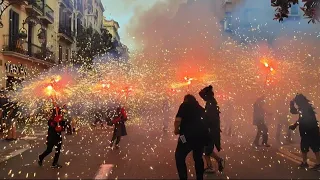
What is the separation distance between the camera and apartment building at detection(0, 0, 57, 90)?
22047 mm

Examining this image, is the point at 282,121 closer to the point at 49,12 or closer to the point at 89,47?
the point at 49,12

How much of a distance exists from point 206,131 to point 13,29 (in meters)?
19.5

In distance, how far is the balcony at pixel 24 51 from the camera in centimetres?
2230

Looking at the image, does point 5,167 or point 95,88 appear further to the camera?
point 95,88

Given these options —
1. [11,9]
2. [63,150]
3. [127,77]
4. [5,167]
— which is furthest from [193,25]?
[127,77]

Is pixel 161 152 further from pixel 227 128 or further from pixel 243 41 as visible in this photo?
pixel 243 41

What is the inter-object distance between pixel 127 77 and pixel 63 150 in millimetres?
18062

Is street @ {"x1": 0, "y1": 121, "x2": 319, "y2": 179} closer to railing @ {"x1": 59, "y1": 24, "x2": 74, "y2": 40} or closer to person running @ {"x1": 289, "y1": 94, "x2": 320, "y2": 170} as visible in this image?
person running @ {"x1": 289, "y1": 94, "x2": 320, "y2": 170}

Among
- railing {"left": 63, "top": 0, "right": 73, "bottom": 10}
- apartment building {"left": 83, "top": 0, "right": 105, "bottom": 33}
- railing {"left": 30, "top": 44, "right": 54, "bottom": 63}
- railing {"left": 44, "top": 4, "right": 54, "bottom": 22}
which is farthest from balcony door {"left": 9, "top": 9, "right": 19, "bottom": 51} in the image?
apartment building {"left": 83, "top": 0, "right": 105, "bottom": 33}

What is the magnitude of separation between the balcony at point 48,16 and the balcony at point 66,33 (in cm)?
269

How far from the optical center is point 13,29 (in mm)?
23219

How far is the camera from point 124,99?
93.2 feet

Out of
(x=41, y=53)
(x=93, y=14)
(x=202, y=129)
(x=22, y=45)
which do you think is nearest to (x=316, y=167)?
(x=202, y=129)

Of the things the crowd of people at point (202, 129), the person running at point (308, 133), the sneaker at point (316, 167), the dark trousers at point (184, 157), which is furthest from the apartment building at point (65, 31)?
the dark trousers at point (184, 157)
